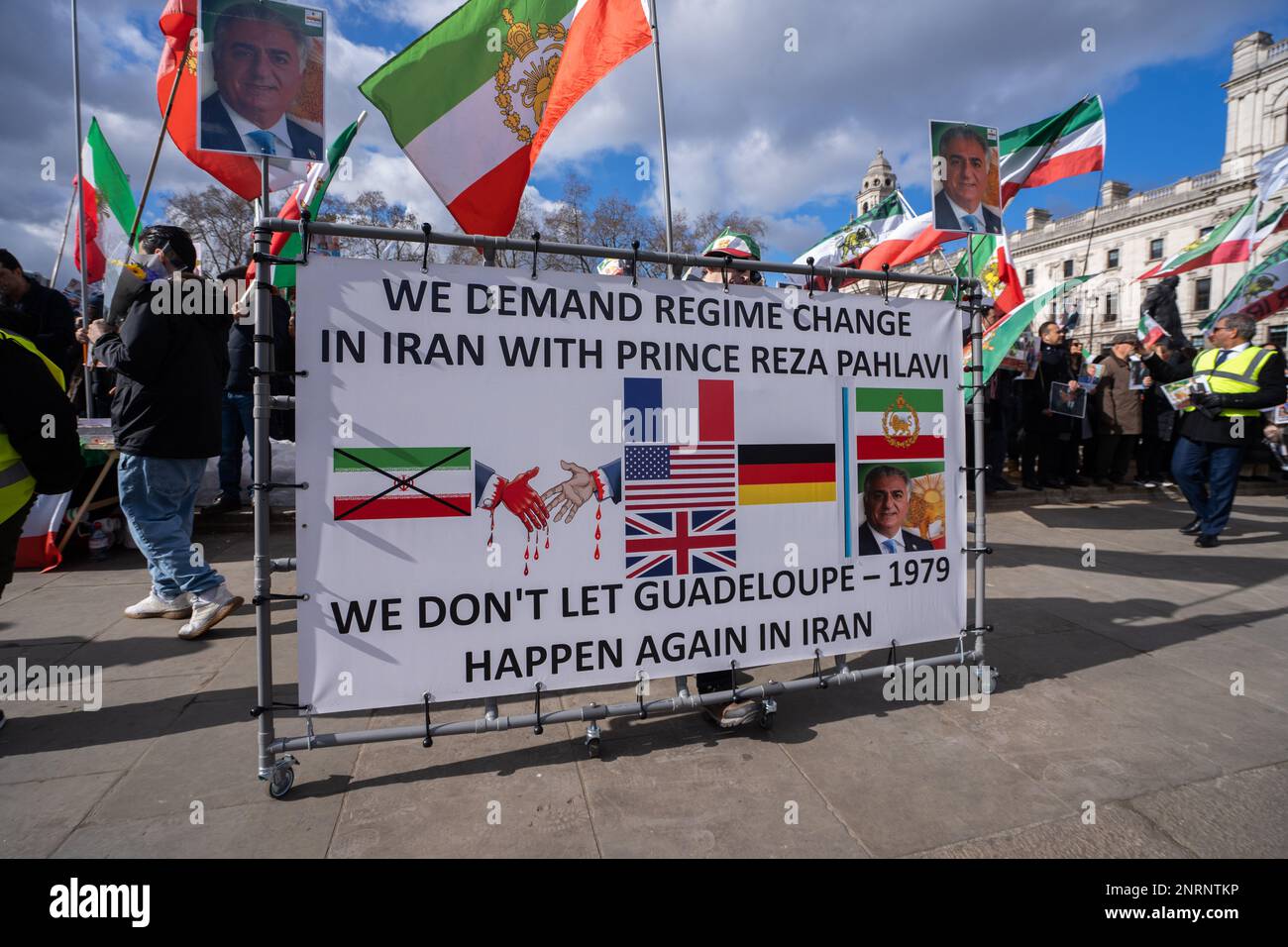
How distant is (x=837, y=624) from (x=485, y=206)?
124 inches

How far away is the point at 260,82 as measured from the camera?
3.66 meters

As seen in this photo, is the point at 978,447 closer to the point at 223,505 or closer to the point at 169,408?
the point at 169,408

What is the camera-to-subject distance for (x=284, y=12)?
12.2 feet

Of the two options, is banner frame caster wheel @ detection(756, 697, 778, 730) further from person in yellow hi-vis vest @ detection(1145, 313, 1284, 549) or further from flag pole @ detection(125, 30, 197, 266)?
person in yellow hi-vis vest @ detection(1145, 313, 1284, 549)

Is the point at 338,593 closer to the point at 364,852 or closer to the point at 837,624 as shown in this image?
the point at 364,852

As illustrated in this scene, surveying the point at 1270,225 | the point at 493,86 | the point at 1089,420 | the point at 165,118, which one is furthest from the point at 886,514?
the point at 1270,225

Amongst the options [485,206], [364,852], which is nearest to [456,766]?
[364,852]

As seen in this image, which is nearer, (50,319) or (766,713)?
→ (766,713)

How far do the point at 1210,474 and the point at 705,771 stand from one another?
7.25 metres

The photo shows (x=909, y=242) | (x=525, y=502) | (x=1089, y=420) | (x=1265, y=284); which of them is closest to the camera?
(x=525, y=502)

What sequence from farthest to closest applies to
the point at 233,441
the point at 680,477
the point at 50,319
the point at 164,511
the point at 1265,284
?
the point at 1265,284 → the point at 233,441 → the point at 50,319 → the point at 164,511 → the point at 680,477

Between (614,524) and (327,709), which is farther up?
(614,524)

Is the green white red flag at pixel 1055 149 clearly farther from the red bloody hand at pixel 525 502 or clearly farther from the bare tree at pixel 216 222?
the bare tree at pixel 216 222

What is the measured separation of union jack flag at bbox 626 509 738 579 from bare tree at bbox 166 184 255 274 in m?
31.8
